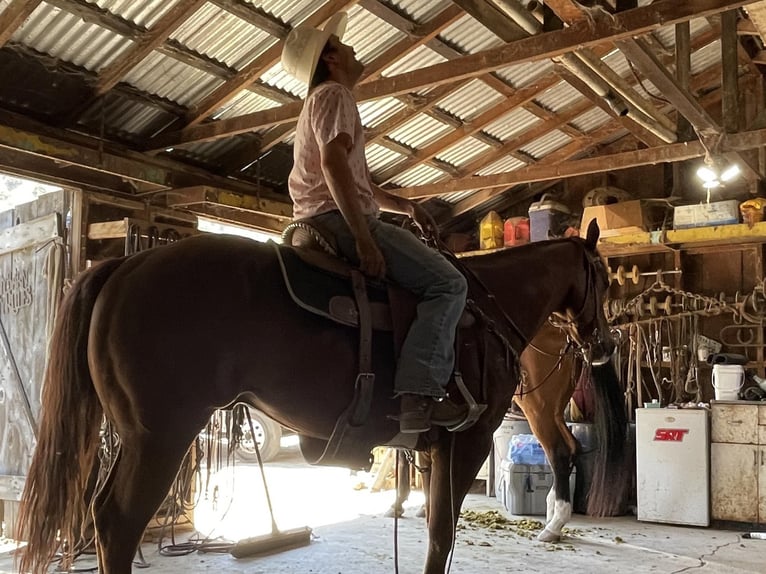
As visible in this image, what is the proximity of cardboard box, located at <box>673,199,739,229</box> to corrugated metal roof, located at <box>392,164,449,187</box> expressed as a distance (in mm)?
2562

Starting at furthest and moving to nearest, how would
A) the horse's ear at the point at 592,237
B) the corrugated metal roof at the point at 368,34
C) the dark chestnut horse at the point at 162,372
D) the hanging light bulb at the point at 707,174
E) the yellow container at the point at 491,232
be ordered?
the yellow container at the point at 491,232 → the hanging light bulb at the point at 707,174 → the corrugated metal roof at the point at 368,34 → the horse's ear at the point at 592,237 → the dark chestnut horse at the point at 162,372

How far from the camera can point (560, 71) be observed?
6.28m

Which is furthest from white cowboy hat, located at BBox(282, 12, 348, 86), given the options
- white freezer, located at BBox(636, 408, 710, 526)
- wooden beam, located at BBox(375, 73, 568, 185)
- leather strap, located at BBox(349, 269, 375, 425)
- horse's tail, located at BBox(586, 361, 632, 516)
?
white freezer, located at BBox(636, 408, 710, 526)

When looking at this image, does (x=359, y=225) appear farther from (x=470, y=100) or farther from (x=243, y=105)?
(x=470, y=100)

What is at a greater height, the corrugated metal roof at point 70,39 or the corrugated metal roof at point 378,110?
the corrugated metal roof at point 378,110

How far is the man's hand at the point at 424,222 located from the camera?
3096 millimetres

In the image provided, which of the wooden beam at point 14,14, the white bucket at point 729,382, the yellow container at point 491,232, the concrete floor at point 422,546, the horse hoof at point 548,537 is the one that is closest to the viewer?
the wooden beam at point 14,14

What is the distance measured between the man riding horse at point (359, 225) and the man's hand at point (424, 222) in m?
0.44

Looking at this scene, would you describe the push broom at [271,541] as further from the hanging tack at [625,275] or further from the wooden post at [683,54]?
the hanging tack at [625,275]

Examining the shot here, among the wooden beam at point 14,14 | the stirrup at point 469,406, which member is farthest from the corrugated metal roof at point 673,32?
the wooden beam at point 14,14

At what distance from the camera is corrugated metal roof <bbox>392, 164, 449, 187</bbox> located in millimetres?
7652

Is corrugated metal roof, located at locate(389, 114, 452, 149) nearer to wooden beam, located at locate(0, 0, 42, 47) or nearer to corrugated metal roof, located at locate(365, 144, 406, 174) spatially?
corrugated metal roof, located at locate(365, 144, 406, 174)

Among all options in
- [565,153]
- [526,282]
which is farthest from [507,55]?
[565,153]

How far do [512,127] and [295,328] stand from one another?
587cm
